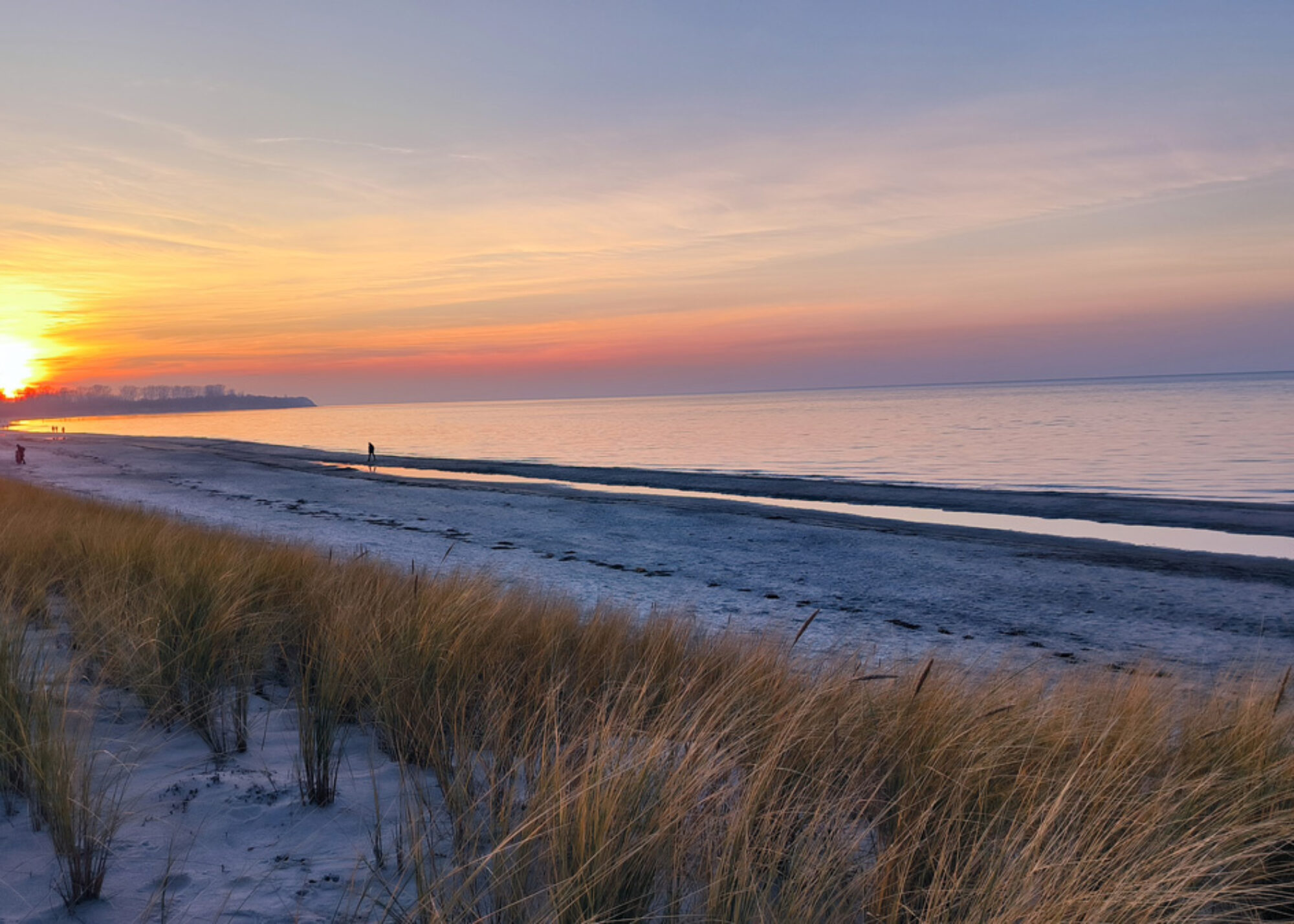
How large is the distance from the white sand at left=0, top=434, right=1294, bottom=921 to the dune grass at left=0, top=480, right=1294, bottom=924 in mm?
180

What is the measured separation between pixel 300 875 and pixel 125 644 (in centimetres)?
236

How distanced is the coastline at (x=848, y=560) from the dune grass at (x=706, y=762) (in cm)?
152

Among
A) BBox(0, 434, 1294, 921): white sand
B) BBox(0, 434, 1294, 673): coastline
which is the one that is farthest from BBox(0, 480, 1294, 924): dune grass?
BBox(0, 434, 1294, 673): coastline

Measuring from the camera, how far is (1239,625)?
10.3 metres

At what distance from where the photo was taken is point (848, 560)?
1461 cm

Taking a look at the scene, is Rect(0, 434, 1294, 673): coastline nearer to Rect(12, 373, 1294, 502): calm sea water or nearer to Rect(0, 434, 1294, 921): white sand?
Rect(0, 434, 1294, 921): white sand

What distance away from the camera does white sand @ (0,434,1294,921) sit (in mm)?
2551

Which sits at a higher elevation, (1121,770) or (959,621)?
(1121,770)

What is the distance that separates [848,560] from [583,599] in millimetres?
6365

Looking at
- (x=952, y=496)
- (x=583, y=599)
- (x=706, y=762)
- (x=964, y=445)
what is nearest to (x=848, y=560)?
(x=583, y=599)

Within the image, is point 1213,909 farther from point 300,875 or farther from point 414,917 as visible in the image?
point 300,875

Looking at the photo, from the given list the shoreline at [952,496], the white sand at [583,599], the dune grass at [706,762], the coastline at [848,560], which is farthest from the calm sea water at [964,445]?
the dune grass at [706,762]

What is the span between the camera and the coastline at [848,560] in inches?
378

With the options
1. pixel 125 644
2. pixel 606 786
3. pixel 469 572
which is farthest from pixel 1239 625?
pixel 125 644
